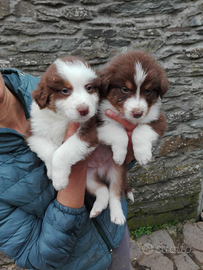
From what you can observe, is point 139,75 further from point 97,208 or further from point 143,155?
point 97,208

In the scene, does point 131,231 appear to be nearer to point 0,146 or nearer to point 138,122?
point 138,122

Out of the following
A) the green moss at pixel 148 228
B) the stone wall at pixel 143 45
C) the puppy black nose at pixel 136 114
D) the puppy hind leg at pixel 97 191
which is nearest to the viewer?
the puppy black nose at pixel 136 114

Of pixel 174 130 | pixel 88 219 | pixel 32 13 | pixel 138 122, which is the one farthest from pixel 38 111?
pixel 174 130

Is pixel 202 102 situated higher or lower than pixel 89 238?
higher

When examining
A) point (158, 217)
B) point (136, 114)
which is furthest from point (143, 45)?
point (158, 217)

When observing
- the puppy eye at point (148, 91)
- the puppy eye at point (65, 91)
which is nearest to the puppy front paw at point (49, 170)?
the puppy eye at point (65, 91)

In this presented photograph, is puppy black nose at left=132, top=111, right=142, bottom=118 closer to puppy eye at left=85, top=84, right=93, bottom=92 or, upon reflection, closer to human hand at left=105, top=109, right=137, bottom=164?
human hand at left=105, top=109, right=137, bottom=164

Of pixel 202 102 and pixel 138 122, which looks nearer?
pixel 138 122

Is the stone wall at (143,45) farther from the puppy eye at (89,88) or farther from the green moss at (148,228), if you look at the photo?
the puppy eye at (89,88)
